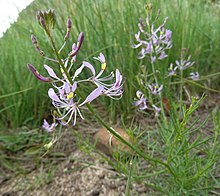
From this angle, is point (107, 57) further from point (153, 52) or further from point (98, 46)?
point (153, 52)

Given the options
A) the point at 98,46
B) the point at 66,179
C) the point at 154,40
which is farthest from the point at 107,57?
the point at 66,179

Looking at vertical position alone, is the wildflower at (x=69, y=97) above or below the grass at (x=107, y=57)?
above

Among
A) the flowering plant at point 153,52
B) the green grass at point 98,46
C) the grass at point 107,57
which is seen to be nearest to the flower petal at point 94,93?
the flowering plant at point 153,52

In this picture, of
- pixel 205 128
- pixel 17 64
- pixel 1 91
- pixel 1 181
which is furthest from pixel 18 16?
pixel 205 128

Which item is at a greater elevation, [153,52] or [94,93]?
[94,93]

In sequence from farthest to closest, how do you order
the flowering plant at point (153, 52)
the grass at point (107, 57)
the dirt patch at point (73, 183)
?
the grass at point (107, 57), the dirt patch at point (73, 183), the flowering plant at point (153, 52)

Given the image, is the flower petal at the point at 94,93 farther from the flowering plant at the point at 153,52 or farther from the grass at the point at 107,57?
→ the grass at the point at 107,57

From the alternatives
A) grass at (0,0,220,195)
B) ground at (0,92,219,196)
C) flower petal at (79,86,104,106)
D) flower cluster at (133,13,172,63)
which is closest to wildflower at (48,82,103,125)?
flower petal at (79,86,104,106)

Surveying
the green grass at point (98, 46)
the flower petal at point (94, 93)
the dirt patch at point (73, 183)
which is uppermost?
the flower petal at point (94, 93)

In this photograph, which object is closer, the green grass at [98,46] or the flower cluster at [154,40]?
the flower cluster at [154,40]

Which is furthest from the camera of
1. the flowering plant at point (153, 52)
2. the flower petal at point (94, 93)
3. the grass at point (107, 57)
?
the grass at point (107, 57)

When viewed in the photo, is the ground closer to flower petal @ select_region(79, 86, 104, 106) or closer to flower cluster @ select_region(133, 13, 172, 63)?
flower cluster @ select_region(133, 13, 172, 63)
